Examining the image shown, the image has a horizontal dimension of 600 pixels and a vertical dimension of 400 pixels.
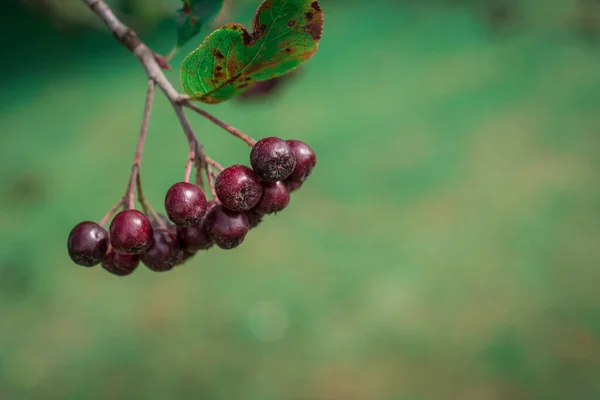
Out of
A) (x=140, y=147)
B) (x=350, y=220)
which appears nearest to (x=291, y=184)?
(x=140, y=147)

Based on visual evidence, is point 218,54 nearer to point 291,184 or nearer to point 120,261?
point 291,184

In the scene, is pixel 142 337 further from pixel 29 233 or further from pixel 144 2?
pixel 144 2

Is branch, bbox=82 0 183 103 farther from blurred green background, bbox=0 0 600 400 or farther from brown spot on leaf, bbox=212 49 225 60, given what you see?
blurred green background, bbox=0 0 600 400

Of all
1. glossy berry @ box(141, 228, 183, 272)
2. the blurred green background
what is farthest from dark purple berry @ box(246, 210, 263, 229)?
the blurred green background

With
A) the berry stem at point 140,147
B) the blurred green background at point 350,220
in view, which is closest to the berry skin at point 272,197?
the berry stem at point 140,147

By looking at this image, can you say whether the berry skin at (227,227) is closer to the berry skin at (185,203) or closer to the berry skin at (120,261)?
the berry skin at (185,203)
